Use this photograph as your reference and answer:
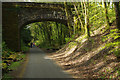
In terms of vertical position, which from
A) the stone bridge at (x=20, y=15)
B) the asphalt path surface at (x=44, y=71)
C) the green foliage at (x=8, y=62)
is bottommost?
the asphalt path surface at (x=44, y=71)

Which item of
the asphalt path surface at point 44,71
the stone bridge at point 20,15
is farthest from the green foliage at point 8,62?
the stone bridge at point 20,15

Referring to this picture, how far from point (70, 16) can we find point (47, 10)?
347cm

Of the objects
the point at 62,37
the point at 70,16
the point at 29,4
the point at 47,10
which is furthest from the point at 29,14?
the point at 62,37

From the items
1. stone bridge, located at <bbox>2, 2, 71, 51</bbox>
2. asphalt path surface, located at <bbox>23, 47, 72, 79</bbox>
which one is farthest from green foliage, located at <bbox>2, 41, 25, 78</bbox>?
stone bridge, located at <bbox>2, 2, 71, 51</bbox>

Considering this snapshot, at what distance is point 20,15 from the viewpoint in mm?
18781

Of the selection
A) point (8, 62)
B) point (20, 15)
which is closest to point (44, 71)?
point (8, 62)

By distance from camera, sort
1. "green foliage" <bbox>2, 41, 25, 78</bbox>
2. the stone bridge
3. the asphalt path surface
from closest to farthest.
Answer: the asphalt path surface, "green foliage" <bbox>2, 41, 25, 78</bbox>, the stone bridge

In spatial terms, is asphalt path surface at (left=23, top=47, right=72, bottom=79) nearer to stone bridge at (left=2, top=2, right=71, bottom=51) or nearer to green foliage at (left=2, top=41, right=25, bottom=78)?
green foliage at (left=2, top=41, right=25, bottom=78)

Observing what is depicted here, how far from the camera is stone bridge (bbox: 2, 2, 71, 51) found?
1786 cm

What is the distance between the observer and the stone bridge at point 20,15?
17859mm

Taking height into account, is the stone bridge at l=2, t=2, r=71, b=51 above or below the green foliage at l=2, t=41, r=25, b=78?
above

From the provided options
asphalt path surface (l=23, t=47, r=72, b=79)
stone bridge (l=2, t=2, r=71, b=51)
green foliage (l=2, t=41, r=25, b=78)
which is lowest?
asphalt path surface (l=23, t=47, r=72, b=79)

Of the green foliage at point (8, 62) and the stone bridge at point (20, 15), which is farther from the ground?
the stone bridge at point (20, 15)

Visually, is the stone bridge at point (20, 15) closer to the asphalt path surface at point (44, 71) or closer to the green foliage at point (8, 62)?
the green foliage at point (8, 62)
